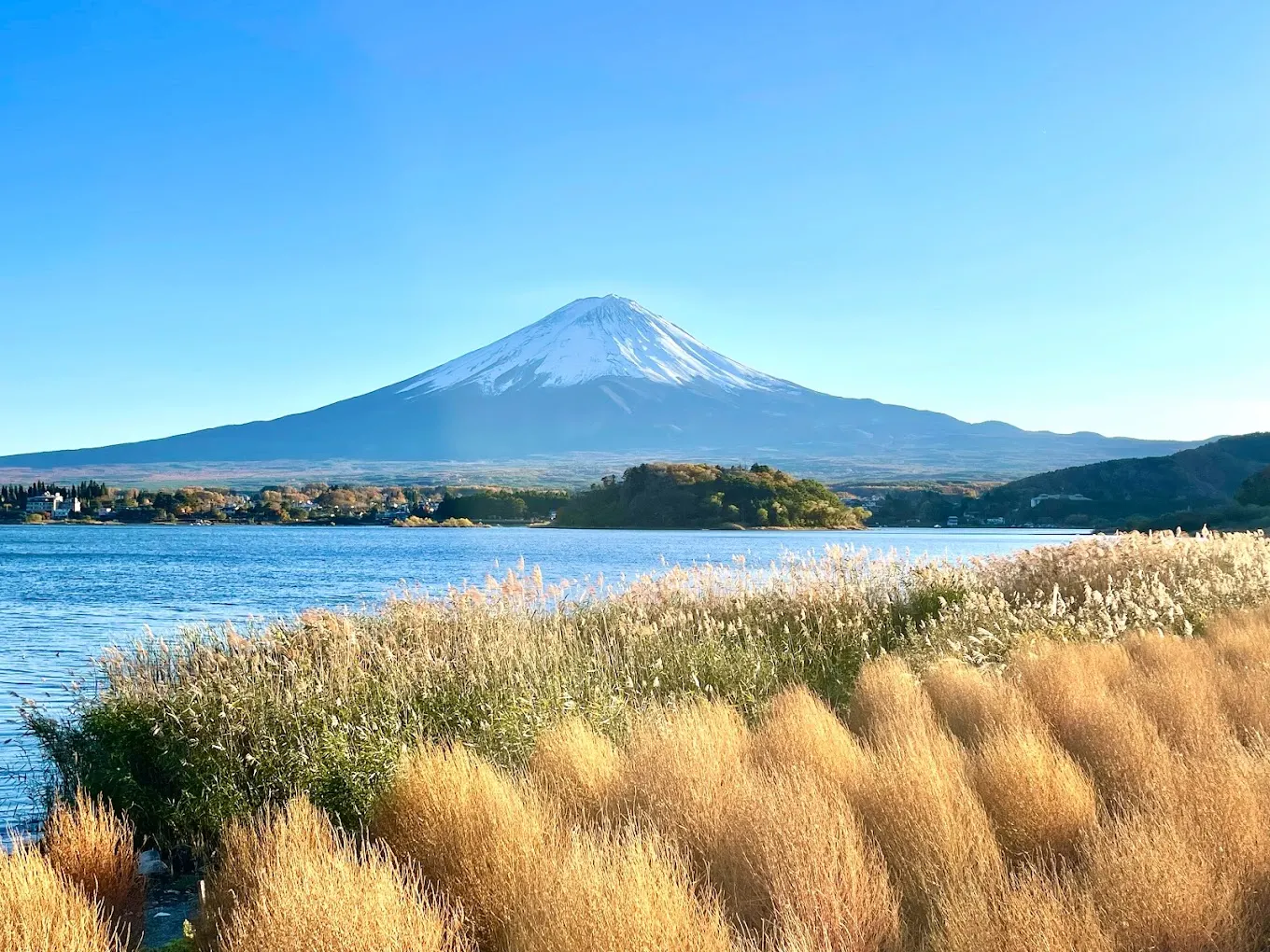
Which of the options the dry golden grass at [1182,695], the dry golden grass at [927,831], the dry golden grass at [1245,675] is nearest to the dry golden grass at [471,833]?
the dry golden grass at [927,831]

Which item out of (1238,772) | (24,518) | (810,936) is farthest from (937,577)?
(24,518)

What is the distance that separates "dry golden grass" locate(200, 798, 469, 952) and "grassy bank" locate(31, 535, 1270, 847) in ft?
4.50

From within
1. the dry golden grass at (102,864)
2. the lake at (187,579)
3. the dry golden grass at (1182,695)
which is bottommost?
the lake at (187,579)

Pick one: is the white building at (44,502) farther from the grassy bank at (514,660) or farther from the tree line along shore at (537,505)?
the grassy bank at (514,660)

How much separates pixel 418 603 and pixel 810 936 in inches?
273

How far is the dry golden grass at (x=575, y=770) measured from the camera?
496 cm

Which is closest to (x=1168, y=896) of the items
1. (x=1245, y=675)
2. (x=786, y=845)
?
(x=786, y=845)

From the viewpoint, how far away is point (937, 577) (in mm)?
11625

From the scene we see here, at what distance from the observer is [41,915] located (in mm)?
3559

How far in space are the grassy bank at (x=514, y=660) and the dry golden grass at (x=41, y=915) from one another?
166cm

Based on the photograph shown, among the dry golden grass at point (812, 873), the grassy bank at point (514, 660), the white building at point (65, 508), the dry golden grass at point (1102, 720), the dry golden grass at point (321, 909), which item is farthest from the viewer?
the white building at point (65, 508)

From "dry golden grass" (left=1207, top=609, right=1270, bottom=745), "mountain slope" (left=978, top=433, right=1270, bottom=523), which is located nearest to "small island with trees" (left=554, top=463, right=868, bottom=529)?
"mountain slope" (left=978, top=433, right=1270, bottom=523)

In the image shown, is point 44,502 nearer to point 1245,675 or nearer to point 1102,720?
point 1245,675

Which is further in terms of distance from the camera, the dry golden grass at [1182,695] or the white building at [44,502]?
the white building at [44,502]
